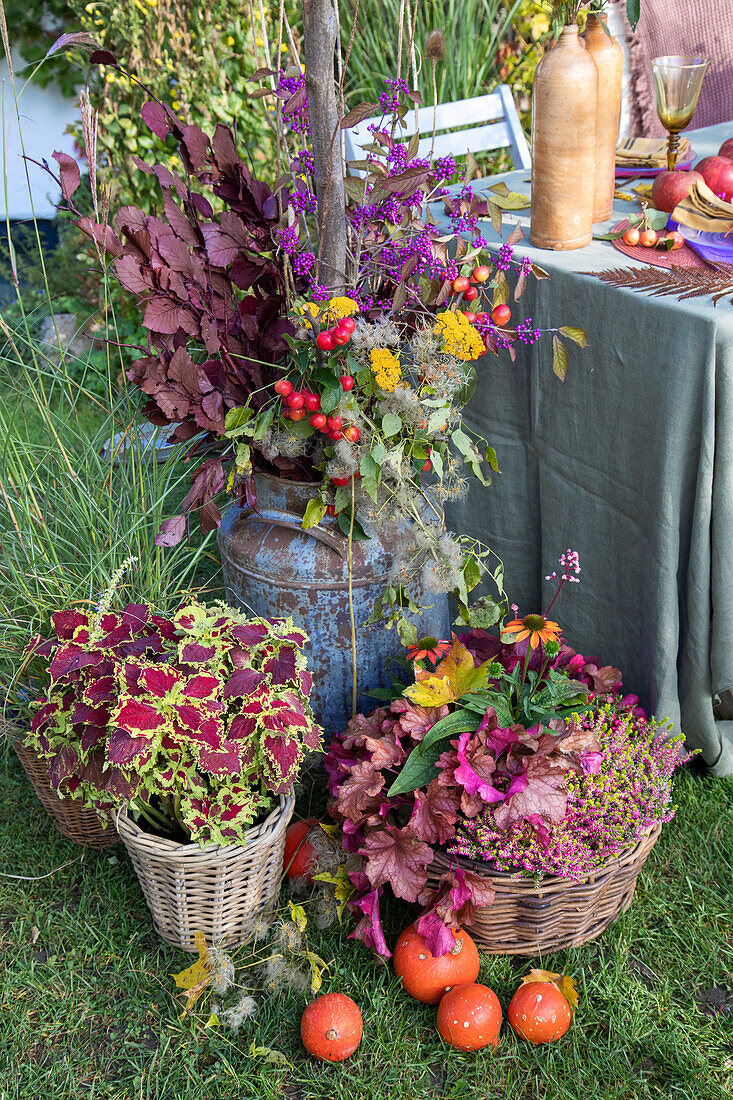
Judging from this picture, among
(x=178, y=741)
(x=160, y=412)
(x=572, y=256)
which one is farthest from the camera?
(x=572, y=256)

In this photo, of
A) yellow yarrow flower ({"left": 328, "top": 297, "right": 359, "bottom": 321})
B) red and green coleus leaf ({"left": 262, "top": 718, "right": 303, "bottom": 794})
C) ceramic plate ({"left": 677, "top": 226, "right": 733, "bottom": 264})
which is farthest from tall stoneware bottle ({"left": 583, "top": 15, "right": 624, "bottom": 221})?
red and green coleus leaf ({"left": 262, "top": 718, "right": 303, "bottom": 794})

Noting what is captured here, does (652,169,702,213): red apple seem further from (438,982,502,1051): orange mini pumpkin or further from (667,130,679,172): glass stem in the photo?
(438,982,502,1051): orange mini pumpkin

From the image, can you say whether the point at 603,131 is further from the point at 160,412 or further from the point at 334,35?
the point at 160,412

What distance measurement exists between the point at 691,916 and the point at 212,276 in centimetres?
140

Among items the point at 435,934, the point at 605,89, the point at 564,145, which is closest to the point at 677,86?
the point at 605,89

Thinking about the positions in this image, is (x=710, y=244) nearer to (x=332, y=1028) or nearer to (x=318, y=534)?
(x=318, y=534)

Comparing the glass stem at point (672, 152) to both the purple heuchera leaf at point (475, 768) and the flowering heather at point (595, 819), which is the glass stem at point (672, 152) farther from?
the purple heuchera leaf at point (475, 768)

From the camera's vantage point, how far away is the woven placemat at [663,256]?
1.63 metres

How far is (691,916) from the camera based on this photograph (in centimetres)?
160

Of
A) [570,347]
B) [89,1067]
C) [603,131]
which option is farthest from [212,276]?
[89,1067]

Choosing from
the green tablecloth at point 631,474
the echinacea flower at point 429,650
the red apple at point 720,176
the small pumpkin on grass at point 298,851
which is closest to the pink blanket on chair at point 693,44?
the red apple at point 720,176

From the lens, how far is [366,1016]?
57.1 inches

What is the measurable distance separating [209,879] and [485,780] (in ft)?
1.54

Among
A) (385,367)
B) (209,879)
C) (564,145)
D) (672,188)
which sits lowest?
(209,879)
